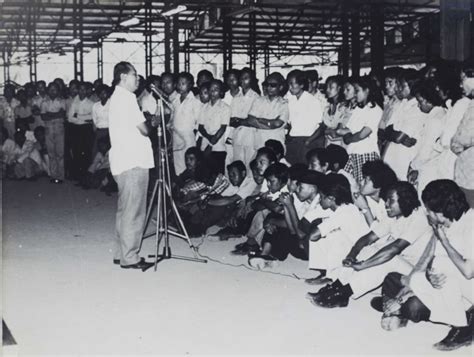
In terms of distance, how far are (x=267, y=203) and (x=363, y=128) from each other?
1.15 metres

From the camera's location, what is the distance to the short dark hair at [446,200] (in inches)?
152

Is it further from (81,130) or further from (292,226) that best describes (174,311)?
(81,130)

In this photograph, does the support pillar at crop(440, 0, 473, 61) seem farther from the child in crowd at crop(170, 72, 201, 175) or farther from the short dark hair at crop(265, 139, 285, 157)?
the child in crowd at crop(170, 72, 201, 175)

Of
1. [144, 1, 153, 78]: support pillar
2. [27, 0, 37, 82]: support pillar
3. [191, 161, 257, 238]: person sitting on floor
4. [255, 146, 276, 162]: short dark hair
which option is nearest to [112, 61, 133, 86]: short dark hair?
[255, 146, 276, 162]: short dark hair

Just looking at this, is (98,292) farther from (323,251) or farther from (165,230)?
(323,251)

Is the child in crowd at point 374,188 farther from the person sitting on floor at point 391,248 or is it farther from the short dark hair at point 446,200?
the short dark hair at point 446,200

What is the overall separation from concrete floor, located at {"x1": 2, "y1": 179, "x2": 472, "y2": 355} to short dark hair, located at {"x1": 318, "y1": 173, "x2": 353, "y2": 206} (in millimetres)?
712

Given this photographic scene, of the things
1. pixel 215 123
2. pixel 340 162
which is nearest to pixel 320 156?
pixel 340 162

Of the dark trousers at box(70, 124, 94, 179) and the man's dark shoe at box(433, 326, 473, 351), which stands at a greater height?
the dark trousers at box(70, 124, 94, 179)

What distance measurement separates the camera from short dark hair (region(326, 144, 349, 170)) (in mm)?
5840

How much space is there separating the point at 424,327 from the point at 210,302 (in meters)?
1.41

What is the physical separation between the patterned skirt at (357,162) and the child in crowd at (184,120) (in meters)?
2.40

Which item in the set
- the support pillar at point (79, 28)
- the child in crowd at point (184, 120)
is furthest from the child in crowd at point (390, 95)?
the support pillar at point (79, 28)

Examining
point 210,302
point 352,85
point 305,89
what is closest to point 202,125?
point 305,89
